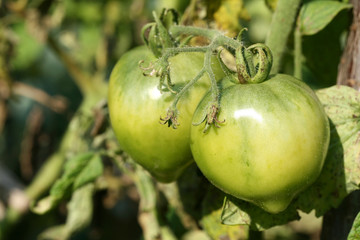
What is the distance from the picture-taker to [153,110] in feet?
2.80

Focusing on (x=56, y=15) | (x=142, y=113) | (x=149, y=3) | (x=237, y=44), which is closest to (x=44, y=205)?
(x=142, y=113)

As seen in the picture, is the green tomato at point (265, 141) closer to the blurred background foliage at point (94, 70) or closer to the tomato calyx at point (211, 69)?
the tomato calyx at point (211, 69)

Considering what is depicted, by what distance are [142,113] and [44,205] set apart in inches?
16.3

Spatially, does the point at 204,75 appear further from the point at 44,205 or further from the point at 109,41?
the point at 109,41

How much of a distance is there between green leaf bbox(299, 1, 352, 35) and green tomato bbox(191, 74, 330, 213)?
0.27 meters

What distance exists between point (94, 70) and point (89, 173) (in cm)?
97

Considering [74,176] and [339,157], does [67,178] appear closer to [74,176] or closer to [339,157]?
[74,176]

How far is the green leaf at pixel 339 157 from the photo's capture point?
34.7 inches

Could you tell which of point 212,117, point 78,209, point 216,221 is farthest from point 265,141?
point 78,209

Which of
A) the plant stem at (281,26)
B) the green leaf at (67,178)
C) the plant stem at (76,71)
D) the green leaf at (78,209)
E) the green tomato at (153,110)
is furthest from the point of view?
the plant stem at (76,71)

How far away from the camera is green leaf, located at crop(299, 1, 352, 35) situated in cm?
100

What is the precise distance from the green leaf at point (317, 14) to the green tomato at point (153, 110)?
9.6 inches

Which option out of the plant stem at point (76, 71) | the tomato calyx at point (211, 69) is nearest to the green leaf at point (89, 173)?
the tomato calyx at point (211, 69)

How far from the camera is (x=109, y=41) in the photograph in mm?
2107
